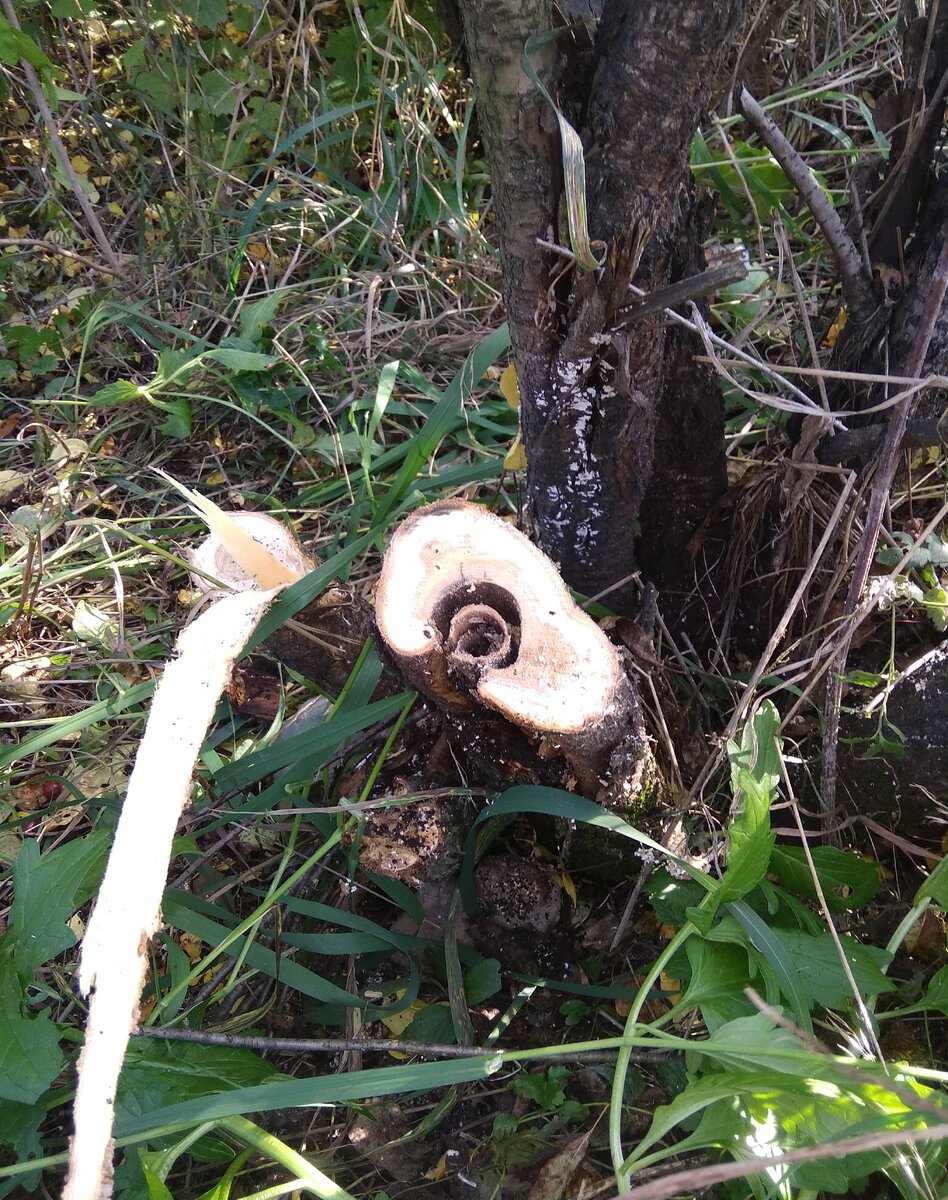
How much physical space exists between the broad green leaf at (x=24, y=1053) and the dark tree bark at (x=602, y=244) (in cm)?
105

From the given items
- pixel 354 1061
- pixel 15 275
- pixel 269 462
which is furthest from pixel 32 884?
pixel 15 275

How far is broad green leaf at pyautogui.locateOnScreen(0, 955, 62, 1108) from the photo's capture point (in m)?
1.02

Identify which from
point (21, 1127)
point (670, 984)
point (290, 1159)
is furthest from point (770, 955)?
point (21, 1127)

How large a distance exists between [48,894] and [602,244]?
1.19 m

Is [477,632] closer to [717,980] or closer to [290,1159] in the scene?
[717,980]

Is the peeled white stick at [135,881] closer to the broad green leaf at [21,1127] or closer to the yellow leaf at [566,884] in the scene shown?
the broad green leaf at [21,1127]

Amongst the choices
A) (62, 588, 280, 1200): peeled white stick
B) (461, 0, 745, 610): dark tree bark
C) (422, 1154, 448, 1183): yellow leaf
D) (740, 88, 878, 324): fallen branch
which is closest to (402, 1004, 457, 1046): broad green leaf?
(422, 1154, 448, 1183): yellow leaf

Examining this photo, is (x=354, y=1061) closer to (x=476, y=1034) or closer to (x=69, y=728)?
(x=476, y=1034)

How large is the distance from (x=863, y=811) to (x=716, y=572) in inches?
19.6

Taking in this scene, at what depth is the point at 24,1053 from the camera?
1052 mm

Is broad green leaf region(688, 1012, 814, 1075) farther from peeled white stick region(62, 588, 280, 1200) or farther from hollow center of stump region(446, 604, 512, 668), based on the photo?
peeled white stick region(62, 588, 280, 1200)

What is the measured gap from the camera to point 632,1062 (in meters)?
1.27

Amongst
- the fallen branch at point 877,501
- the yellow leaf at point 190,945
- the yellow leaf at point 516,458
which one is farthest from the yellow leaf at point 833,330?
the yellow leaf at point 190,945

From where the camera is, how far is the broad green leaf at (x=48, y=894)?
1115mm
